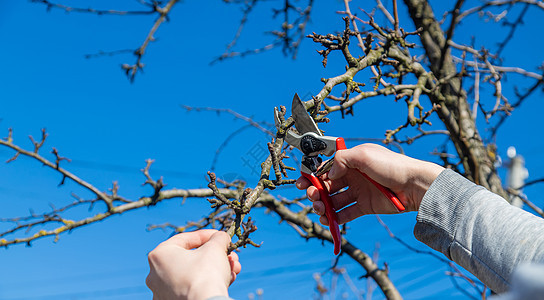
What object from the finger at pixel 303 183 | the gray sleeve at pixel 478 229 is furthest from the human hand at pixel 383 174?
the gray sleeve at pixel 478 229

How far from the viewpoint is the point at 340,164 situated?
1686 millimetres

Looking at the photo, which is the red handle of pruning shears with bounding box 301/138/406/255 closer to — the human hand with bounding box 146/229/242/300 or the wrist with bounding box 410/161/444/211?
the wrist with bounding box 410/161/444/211

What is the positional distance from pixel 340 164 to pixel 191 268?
2.50ft

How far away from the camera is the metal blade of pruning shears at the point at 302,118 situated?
158cm

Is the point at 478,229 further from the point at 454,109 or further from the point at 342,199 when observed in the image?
the point at 454,109

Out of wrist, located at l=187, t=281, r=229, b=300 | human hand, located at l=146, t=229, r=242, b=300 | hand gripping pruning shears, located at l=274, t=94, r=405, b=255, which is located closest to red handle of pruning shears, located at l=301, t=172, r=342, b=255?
hand gripping pruning shears, located at l=274, t=94, r=405, b=255

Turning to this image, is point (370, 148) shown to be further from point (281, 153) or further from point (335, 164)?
point (281, 153)

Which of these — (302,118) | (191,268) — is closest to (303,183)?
(302,118)

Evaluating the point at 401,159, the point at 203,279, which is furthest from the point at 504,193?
the point at 203,279

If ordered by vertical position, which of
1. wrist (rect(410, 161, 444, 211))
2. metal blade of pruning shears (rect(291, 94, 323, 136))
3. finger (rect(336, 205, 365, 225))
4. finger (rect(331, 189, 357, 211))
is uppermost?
metal blade of pruning shears (rect(291, 94, 323, 136))

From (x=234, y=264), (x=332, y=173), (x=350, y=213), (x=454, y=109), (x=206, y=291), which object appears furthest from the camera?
(x=454, y=109)

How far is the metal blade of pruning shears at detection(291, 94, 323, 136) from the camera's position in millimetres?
1575

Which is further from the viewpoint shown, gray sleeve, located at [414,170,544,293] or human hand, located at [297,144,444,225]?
human hand, located at [297,144,444,225]

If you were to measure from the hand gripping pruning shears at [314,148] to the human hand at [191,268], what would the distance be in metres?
0.51
